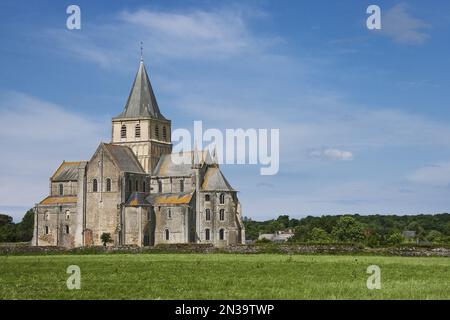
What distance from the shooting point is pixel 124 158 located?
304ft

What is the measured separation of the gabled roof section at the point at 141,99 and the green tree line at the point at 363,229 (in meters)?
25.7

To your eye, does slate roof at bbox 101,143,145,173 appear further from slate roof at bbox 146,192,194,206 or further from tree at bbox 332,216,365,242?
tree at bbox 332,216,365,242

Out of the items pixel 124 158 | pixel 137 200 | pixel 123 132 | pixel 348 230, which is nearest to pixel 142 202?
pixel 137 200

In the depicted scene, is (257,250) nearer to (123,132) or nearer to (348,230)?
(123,132)

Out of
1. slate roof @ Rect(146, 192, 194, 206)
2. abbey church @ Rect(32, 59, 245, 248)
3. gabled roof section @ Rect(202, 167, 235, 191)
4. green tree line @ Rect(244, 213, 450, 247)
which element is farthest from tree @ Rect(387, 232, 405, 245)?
slate roof @ Rect(146, 192, 194, 206)

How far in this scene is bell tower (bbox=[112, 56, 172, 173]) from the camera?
317 feet

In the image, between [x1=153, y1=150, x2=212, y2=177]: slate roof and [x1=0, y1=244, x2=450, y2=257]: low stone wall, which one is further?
[x1=153, y1=150, x2=212, y2=177]: slate roof

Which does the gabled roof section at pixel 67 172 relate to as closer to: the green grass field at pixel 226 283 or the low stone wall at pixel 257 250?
the low stone wall at pixel 257 250

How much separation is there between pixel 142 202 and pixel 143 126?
11.6 metres

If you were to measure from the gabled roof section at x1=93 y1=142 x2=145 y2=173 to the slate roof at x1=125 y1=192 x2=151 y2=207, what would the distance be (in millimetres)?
2920

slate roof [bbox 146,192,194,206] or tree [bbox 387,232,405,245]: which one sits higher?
slate roof [bbox 146,192,194,206]

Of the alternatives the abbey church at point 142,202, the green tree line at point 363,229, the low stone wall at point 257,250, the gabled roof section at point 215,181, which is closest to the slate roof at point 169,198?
the abbey church at point 142,202
